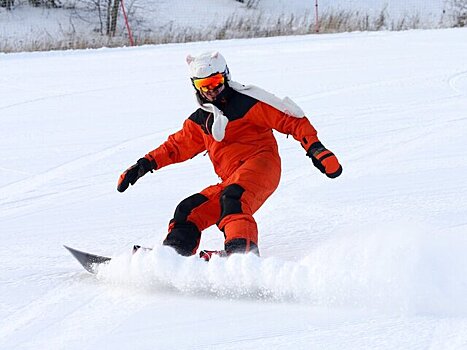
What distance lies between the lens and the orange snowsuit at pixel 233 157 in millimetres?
3918

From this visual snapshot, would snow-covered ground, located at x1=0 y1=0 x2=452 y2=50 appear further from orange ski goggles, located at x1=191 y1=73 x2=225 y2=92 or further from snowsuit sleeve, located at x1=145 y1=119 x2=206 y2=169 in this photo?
orange ski goggles, located at x1=191 y1=73 x2=225 y2=92

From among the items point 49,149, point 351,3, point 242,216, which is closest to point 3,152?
point 49,149

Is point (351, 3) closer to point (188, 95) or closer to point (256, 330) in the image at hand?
point (188, 95)

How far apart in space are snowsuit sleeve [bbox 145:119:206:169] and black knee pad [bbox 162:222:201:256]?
51cm

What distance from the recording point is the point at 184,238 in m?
3.92

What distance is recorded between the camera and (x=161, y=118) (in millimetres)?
8055

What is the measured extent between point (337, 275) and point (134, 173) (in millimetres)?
1430

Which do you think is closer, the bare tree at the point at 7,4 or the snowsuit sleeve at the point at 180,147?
the snowsuit sleeve at the point at 180,147

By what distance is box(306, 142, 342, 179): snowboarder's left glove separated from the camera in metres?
3.90

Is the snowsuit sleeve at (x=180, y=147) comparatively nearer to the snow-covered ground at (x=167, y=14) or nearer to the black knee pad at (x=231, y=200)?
the black knee pad at (x=231, y=200)

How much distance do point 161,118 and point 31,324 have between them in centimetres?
486

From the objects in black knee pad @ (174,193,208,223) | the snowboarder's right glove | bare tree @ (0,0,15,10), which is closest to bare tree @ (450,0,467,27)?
bare tree @ (0,0,15,10)

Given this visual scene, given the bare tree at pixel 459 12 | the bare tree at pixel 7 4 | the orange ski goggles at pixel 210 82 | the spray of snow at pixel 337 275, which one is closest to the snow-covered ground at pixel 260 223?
the spray of snow at pixel 337 275

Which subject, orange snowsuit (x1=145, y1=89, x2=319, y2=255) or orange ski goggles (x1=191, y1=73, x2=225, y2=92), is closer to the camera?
orange snowsuit (x1=145, y1=89, x2=319, y2=255)
